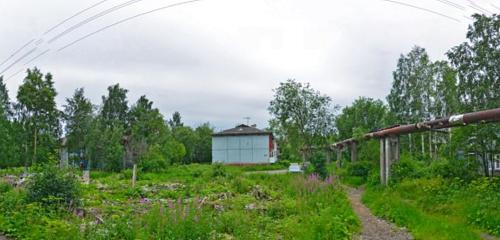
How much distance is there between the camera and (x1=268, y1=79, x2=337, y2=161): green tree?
98.0 ft

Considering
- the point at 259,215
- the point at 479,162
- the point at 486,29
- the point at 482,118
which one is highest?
the point at 486,29

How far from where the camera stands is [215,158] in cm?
5153

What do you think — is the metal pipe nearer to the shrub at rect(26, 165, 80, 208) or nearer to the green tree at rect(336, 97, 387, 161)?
the shrub at rect(26, 165, 80, 208)

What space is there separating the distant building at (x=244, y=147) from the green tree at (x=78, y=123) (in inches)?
584

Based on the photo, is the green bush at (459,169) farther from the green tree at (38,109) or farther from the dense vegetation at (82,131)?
the green tree at (38,109)

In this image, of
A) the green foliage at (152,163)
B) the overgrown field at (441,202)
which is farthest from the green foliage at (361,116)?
the overgrown field at (441,202)

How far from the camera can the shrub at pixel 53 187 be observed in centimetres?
1089

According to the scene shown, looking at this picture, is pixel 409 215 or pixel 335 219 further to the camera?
pixel 409 215

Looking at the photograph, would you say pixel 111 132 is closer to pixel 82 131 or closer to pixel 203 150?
pixel 82 131

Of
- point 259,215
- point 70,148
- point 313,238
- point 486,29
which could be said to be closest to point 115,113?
point 70,148

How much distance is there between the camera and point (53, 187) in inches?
435

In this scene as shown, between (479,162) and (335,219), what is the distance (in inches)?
395

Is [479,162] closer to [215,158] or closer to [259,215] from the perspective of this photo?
[259,215]

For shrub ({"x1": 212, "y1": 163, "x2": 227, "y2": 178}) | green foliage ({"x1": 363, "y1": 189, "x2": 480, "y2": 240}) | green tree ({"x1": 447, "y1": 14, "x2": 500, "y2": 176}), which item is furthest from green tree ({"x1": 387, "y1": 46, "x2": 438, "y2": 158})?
green foliage ({"x1": 363, "y1": 189, "x2": 480, "y2": 240})
